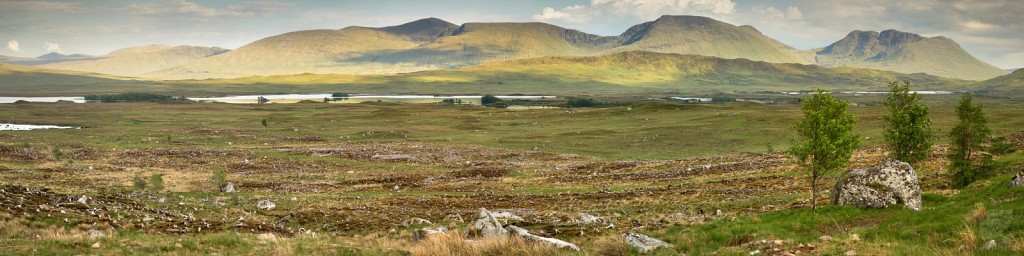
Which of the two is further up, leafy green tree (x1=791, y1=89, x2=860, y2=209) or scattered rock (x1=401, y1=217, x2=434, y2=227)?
leafy green tree (x1=791, y1=89, x2=860, y2=209)

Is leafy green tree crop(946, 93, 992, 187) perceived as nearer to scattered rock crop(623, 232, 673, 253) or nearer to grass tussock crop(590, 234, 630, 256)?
scattered rock crop(623, 232, 673, 253)

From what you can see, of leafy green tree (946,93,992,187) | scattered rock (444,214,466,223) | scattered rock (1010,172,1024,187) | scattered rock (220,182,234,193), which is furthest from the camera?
scattered rock (220,182,234,193)

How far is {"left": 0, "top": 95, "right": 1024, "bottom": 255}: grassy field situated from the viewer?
18.0m

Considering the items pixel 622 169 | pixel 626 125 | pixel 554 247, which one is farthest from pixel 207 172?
pixel 626 125

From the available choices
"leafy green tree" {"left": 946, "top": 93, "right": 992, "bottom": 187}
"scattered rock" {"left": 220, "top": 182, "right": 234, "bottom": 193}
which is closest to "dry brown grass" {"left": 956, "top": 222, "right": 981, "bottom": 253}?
"leafy green tree" {"left": 946, "top": 93, "right": 992, "bottom": 187}

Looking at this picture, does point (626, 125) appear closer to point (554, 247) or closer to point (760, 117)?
point (760, 117)

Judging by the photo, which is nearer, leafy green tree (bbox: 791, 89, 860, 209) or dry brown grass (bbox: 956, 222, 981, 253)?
dry brown grass (bbox: 956, 222, 981, 253)

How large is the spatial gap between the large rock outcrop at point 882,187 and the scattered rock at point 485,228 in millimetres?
12726

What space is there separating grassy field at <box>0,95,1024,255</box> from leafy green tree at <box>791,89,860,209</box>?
207 cm

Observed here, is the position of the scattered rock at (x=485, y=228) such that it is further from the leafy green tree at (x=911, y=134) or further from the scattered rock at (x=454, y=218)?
the leafy green tree at (x=911, y=134)

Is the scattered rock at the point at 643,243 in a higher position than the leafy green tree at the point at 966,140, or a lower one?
lower

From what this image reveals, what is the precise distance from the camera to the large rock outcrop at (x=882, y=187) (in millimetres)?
21953

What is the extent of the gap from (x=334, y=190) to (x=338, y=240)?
2178 cm

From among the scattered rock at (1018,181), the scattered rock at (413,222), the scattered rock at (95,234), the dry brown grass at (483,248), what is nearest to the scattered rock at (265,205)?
the scattered rock at (413,222)
